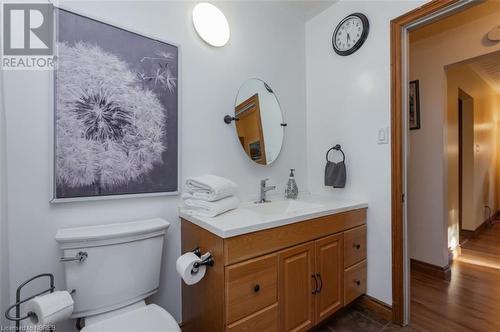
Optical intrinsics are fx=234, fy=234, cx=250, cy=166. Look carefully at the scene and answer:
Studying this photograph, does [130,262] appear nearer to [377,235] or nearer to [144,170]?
[144,170]

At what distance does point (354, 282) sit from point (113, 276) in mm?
1488

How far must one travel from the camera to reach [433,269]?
7.31 ft

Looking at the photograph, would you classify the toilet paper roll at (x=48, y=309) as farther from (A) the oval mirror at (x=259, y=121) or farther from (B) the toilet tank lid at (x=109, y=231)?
(A) the oval mirror at (x=259, y=121)

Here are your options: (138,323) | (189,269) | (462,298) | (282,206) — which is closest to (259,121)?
(282,206)

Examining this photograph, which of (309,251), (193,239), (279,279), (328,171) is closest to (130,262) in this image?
(193,239)

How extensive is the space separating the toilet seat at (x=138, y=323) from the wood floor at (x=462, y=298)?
5.16 feet

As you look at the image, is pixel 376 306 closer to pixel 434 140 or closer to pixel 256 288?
pixel 256 288

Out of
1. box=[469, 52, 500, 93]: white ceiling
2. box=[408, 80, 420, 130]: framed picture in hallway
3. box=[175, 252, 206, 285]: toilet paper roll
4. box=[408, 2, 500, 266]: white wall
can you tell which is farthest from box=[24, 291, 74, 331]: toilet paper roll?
box=[469, 52, 500, 93]: white ceiling

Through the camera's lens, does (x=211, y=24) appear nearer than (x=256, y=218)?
No

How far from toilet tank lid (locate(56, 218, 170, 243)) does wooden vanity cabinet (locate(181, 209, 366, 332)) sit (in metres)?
0.22

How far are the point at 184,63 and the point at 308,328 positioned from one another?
1.78 metres

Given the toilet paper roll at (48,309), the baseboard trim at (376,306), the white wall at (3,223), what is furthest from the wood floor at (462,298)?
the white wall at (3,223)

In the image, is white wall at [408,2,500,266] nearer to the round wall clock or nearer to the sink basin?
the round wall clock

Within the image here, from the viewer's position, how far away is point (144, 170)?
4.44 ft
